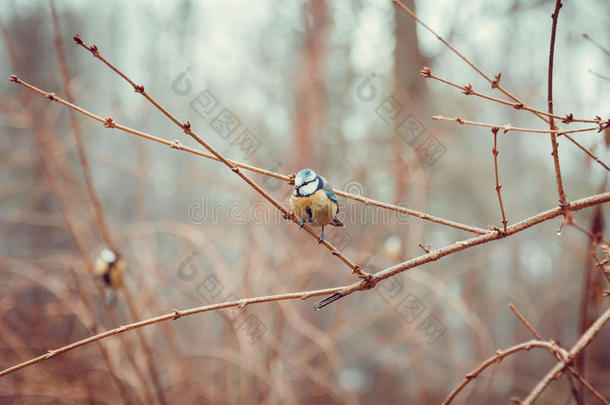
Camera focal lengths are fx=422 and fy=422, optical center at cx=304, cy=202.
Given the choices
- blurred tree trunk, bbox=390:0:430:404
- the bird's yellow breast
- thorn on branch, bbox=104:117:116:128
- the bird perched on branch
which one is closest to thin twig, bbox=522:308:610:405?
the bird's yellow breast

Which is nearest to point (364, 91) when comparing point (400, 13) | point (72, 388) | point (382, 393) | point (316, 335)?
point (400, 13)

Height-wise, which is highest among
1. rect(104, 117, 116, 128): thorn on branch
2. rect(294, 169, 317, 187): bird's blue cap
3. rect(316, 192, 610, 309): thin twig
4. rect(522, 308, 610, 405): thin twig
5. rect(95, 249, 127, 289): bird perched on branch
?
rect(95, 249, 127, 289): bird perched on branch

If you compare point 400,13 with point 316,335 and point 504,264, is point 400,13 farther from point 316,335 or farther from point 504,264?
point 504,264

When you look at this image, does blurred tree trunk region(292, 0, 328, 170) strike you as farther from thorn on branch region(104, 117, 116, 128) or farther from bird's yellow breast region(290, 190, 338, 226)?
thorn on branch region(104, 117, 116, 128)

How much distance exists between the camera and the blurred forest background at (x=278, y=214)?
2006 millimetres

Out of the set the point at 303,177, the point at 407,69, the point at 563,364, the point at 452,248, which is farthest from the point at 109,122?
the point at 407,69

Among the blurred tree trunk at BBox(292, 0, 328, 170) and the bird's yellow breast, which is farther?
the blurred tree trunk at BBox(292, 0, 328, 170)

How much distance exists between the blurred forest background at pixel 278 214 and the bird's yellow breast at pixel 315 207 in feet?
1.87

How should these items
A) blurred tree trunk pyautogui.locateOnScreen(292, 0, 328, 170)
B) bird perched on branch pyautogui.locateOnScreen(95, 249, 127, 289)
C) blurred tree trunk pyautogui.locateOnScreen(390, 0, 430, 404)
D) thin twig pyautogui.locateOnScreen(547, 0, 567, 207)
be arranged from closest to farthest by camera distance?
1. thin twig pyautogui.locateOnScreen(547, 0, 567, 207)
2. bird perched on branch pyautogui.locateOnScreen(95, 249, 127, 289)
3. blurred tree trunk pyautogui.locateOnScreen(390, 0, 430, 404)
4. blurred tree trunk pyautogui.locateOnScreen(292, 0, 328, 170)

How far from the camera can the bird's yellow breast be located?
121 cm

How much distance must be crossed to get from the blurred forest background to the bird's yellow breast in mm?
570

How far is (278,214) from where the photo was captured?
9.10 ft

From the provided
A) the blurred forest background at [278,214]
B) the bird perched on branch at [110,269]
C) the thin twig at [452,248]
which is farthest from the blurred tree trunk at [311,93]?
the thin twig at [452,248]

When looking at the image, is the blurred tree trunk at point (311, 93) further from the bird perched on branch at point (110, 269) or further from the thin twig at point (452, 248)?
the thin twig at point (452, 248)
